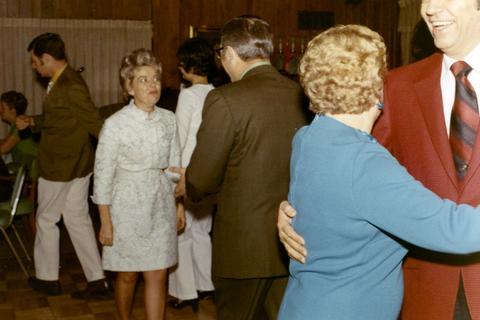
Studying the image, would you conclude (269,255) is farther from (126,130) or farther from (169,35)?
(169,35)

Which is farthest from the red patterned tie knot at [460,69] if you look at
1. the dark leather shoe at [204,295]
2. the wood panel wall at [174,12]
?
the wood panel wall at [174,12]

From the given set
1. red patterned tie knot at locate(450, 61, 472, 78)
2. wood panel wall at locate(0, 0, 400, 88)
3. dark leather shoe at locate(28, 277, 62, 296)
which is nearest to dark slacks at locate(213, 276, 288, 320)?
red patterned tie knot at locate(450, 61, 472, 78)

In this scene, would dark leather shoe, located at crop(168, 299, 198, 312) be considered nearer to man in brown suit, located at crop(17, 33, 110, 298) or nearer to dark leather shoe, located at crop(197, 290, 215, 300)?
dark leather shoe, located at crop(197, 290, 215, 300)

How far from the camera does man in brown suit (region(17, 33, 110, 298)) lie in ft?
15.4

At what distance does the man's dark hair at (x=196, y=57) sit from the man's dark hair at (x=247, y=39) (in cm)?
123

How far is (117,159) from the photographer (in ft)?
11.7

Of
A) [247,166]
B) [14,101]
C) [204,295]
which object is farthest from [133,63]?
[14,101]

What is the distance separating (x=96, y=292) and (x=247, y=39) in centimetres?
256

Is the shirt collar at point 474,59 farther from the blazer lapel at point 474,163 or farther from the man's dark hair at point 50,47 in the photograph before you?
the man's dark hair at point 50,47

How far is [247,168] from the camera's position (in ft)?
9.82

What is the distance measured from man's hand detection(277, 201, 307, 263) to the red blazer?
0.40 meters

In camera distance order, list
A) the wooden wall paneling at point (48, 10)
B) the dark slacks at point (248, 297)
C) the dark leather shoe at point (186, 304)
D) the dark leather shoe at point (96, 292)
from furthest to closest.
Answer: the wooden wall paneling at point (48, 10) < the dark leather shoe at point (96, 292) < the dark leather shoe at point (186, 304) < the dark slacks at point (248, 297)

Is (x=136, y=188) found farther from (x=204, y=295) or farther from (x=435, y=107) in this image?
(x=435, y=107)

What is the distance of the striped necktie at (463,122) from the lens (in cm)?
188
